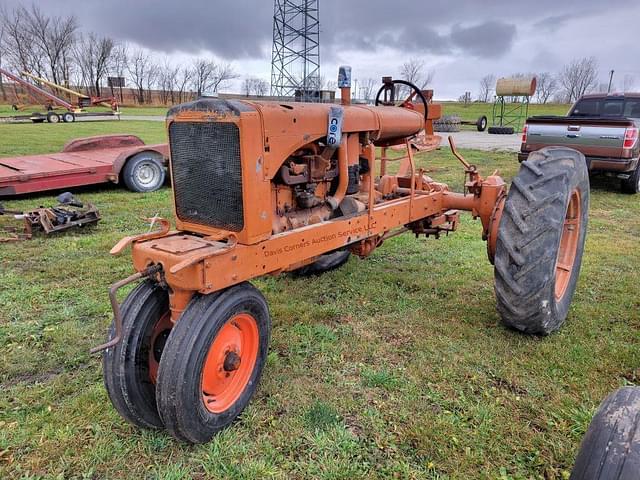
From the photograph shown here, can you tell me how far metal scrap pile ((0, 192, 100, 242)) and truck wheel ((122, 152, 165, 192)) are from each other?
2102 mm

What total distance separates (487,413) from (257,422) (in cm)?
130

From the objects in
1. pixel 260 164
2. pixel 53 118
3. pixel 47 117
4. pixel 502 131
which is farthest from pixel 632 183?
pixel 53 118

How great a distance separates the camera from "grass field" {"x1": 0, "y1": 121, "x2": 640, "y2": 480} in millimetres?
2398

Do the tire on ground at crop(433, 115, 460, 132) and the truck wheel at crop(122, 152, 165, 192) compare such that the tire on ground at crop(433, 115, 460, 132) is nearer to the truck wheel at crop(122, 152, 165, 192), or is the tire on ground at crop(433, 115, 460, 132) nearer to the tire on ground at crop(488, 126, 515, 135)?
the tire on ground at crop(488, 126, 515, 135)

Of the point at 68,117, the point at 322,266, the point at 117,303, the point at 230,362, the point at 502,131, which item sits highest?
the point at 68,117

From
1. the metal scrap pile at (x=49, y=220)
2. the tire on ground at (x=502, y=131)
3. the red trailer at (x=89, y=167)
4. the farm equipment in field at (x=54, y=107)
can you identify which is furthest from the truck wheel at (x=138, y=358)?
the farm equipment in field at (x=54, y=107)

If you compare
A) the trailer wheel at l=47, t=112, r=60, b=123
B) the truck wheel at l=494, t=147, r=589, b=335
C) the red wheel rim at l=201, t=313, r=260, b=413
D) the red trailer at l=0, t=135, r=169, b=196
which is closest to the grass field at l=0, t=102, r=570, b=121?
the trailer wheel at l=47, t=112, r=60, b=123

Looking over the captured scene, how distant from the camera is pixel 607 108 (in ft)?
32.9

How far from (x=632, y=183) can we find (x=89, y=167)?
31.7 feet

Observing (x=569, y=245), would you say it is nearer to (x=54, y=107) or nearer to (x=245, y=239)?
(x=245, y=239)

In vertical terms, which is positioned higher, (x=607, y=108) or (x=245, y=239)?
(x=607, y=108)

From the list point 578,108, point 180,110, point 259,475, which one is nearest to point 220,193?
point 180,110

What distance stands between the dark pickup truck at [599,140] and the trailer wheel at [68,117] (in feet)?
82.1

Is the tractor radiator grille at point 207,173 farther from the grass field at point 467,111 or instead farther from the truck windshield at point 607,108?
the grass field at point 467,111
